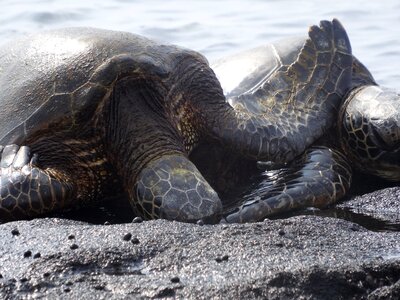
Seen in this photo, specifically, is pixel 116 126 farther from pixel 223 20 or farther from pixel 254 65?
pixel 223 20

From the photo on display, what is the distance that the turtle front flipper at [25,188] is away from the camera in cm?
636

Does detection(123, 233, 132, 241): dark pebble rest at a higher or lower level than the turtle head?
higher

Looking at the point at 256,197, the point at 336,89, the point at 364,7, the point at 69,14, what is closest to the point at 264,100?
the point at 336,89

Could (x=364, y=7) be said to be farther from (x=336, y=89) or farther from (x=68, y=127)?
(x=68, y=127)

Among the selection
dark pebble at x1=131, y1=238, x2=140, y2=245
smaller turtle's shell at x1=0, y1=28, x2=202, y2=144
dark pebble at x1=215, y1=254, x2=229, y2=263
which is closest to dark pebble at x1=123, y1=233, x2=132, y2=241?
dark pebble at x1=131, y1=238, x2=140, y2=245

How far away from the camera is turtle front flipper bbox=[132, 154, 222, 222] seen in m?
6.34

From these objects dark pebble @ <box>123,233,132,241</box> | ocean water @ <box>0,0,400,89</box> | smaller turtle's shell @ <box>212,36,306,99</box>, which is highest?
dark pebble @ <box>123,233,132,241</box>

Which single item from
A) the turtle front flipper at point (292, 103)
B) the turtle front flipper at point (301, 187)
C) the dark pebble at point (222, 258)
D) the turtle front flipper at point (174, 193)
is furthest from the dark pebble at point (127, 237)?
the turtle front flipper at point (292, 103)

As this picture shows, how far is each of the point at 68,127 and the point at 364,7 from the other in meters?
11.6

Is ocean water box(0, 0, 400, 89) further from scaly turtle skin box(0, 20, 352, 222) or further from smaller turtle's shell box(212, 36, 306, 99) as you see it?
scaly turtle skin box(0, 20, 352, 222)

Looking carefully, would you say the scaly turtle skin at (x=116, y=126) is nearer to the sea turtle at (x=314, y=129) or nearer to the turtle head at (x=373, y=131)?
the sea turtle at (x=314, y=129)

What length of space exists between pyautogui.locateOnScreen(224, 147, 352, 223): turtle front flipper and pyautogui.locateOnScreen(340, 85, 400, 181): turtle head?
22cm

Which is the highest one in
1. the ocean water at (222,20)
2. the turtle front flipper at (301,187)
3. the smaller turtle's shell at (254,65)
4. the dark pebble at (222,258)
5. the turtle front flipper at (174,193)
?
the dark pebble at (222,258)

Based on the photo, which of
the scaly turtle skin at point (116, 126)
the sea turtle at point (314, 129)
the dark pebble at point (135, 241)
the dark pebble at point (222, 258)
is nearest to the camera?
the dark pebble at point (222, 258)
